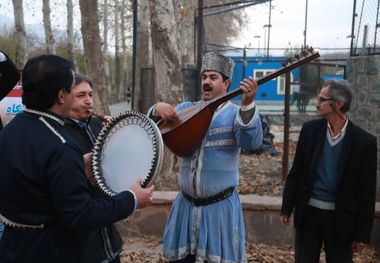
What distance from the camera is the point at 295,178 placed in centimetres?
352

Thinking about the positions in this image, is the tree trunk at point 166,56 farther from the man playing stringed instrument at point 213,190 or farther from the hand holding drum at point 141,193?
the hand holding drum at point 141,193

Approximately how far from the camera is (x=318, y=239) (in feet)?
11.2

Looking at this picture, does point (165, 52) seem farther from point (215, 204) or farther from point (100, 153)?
point (100, 153)

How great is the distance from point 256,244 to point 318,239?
1.51 meters

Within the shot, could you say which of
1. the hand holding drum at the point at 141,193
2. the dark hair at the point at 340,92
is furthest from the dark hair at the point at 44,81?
the dark hair at the point at 340,92

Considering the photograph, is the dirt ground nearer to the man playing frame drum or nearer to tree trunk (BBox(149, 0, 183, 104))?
tree trunk (BBox(149, 0, 183, 104))

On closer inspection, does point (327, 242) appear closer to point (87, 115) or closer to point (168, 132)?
point (168, 132)

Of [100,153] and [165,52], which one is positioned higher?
[165,52]

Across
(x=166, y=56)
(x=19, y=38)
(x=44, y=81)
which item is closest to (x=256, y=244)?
(x=166, y=56)

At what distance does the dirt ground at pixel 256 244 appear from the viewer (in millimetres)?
4625

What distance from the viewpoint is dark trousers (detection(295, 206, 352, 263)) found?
3299 mm

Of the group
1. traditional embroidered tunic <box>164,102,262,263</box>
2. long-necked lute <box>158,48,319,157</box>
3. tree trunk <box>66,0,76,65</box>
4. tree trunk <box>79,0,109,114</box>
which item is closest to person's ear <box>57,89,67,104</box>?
long-necked lute <box>158,48,319,157</box>

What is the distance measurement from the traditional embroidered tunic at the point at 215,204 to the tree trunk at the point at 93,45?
7.55 meters

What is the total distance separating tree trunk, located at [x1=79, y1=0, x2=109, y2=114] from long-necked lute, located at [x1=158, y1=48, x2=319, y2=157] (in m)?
7.60
